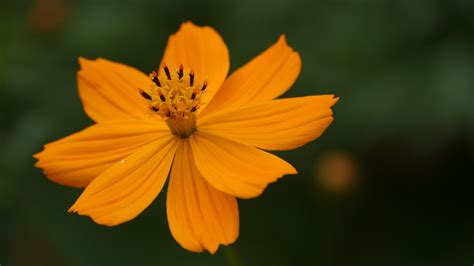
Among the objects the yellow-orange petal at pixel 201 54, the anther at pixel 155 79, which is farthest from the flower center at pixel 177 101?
the yellow-orange petal at pixel 201 54

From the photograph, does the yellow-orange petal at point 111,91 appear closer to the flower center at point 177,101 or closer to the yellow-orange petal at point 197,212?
the flower center at point 177,101

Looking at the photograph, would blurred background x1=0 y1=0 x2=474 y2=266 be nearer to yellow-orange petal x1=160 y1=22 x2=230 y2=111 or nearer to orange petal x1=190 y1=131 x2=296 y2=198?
yellow-orange petal x1=160 y1=22 x2=230 y2=111

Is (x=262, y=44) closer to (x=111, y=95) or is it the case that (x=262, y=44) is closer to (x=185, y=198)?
(x=111, y=95)

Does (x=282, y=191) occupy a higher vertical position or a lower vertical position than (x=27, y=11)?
lower

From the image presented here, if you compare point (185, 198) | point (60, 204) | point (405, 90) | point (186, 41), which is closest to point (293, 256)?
point (405, 90)

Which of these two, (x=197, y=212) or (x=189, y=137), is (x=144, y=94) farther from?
(x=197, y=212)

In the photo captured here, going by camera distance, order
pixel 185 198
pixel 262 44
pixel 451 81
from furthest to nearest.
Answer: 1. pixel 262 44
2. pixel 451 81
3. pixel 185 198
